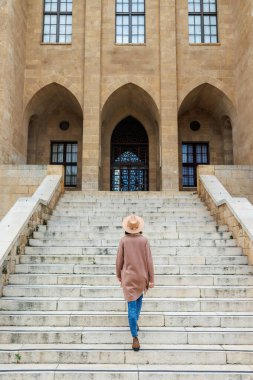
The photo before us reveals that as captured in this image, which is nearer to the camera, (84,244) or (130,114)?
(84,244)

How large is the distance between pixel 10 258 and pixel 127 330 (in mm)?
2517

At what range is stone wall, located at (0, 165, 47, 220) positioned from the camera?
12125mm

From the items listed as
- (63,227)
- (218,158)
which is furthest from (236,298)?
(218,158)

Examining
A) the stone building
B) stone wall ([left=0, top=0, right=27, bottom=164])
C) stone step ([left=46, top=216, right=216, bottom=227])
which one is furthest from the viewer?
the stone building

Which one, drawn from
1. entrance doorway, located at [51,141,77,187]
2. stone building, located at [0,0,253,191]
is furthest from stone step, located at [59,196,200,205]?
entrance doorway, located at [51,141,77,187]

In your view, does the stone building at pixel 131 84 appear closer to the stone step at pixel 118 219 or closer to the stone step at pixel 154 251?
the stone step at pixel 118 219

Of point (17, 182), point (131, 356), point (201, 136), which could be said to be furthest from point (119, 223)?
point (201, 136)

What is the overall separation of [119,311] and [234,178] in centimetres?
823

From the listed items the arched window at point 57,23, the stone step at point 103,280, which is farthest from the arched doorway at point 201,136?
the stone step at point 103,280

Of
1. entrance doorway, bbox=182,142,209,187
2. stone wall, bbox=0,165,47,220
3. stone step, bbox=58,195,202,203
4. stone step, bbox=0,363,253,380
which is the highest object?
entrance doorway, bbox=182,142,209,187

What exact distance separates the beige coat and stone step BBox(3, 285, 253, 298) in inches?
49.5

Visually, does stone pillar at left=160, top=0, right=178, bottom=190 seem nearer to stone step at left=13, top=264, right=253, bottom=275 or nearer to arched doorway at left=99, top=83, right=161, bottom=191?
arched doorway at left=99, top=83, right=161, bottom=191

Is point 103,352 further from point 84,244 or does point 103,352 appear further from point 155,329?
point 84,244

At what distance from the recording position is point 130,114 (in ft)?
59.4
